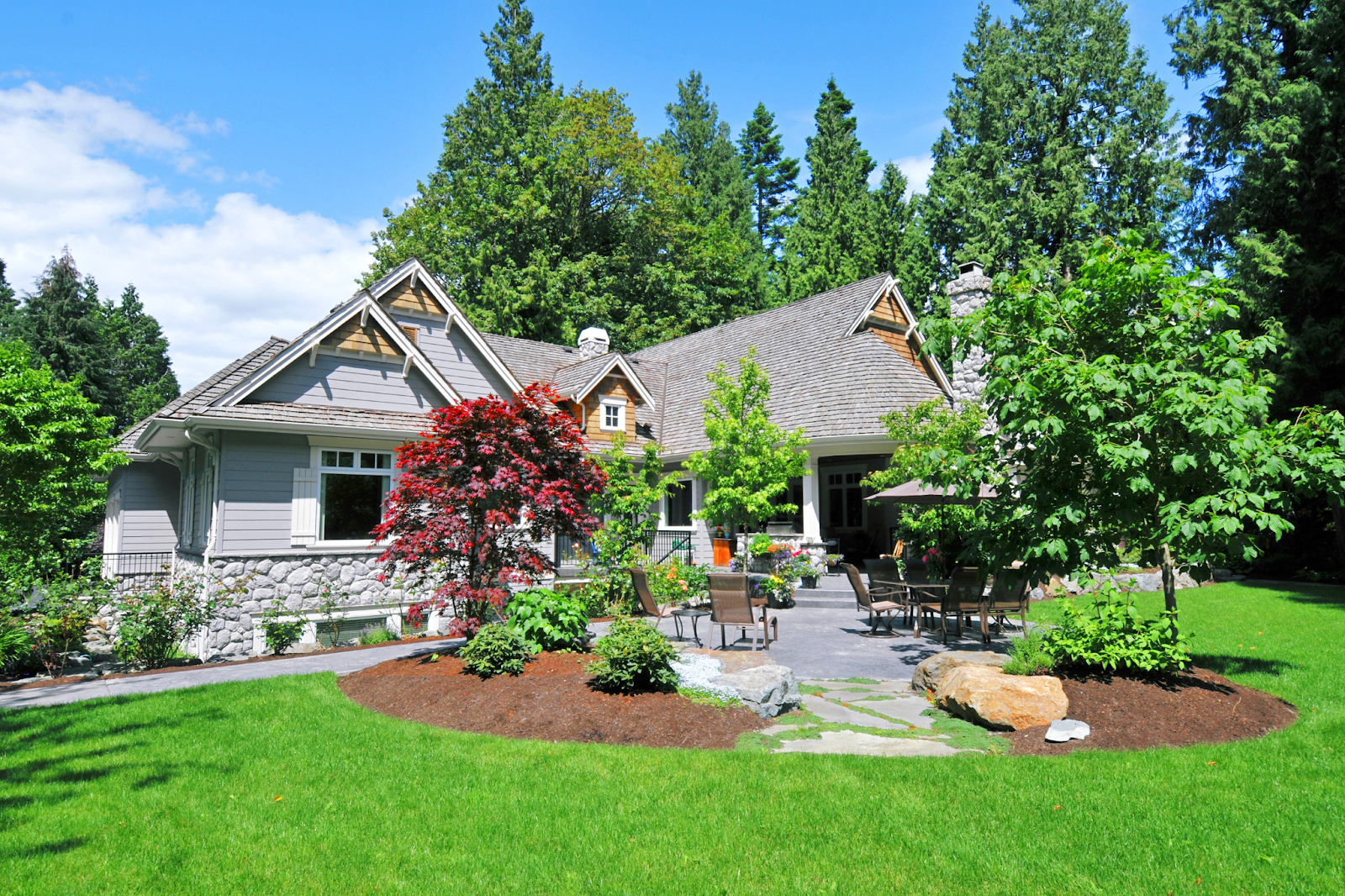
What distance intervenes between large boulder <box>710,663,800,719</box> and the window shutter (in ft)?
28.8

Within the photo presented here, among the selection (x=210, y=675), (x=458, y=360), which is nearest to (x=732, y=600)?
(x=210, y=675)

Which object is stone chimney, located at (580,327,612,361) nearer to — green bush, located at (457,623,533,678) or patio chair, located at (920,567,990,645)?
patio chair, located at (920,567,990,645)

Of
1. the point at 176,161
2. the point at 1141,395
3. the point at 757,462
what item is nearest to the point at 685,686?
the point at 1141,395

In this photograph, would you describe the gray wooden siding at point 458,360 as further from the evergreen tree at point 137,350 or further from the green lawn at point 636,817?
the evergreen tree at point 137,350

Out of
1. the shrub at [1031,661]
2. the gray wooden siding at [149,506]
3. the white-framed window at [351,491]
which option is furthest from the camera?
the gray wooden siding at [149,506]

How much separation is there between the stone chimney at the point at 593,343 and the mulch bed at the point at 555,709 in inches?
668

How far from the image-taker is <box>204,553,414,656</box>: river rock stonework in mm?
12141

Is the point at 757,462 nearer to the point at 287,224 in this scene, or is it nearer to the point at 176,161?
the point at 176,161

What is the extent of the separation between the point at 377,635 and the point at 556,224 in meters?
25.2

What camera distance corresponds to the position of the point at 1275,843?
4.13 meters

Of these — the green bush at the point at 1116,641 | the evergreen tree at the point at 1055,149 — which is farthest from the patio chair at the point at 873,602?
the evergreen tree at the point at 1055,149

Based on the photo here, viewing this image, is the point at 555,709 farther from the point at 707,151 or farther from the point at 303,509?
the point at 707,151

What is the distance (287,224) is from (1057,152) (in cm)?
2736

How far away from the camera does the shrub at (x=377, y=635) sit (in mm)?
12781
